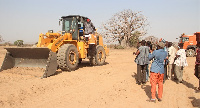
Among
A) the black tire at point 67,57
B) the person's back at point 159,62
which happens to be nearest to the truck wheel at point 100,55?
the black tire at point 67,57

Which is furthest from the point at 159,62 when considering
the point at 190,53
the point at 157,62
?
the point at 190,53

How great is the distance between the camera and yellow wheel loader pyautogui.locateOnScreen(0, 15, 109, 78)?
27.1ft

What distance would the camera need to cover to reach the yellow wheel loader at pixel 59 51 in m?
8.26

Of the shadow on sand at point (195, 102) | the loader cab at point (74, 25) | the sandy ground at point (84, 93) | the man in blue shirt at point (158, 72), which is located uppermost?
the loader cab at point (74, 25)

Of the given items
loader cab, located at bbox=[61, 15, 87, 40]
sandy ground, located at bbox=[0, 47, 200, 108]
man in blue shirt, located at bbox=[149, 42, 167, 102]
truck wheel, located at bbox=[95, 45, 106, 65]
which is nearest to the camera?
sandy ground, located at bbox=[0, 47, 200, 108]

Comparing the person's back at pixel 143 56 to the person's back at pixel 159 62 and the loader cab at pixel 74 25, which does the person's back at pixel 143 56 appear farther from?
the loader cab at pixel 74 25

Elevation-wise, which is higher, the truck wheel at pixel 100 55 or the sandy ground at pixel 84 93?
the truck wheel at pixel 100 55

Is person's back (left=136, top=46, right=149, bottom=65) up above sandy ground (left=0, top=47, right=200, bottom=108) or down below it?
above

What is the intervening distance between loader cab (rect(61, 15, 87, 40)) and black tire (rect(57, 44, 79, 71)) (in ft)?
3.89

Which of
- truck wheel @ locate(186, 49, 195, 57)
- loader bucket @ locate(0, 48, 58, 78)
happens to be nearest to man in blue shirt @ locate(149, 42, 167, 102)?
loader bucket @ locate(0, 48, 58, 78)

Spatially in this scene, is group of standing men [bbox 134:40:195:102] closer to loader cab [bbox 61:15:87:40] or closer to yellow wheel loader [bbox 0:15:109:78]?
yellow wheel loader [bbox 0:15:109:78]

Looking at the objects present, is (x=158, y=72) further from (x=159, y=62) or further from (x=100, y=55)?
(x=100, y=55)

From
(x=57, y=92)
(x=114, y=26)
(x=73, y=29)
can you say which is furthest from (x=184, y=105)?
(x=114, y=26)

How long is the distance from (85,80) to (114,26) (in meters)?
27.8
